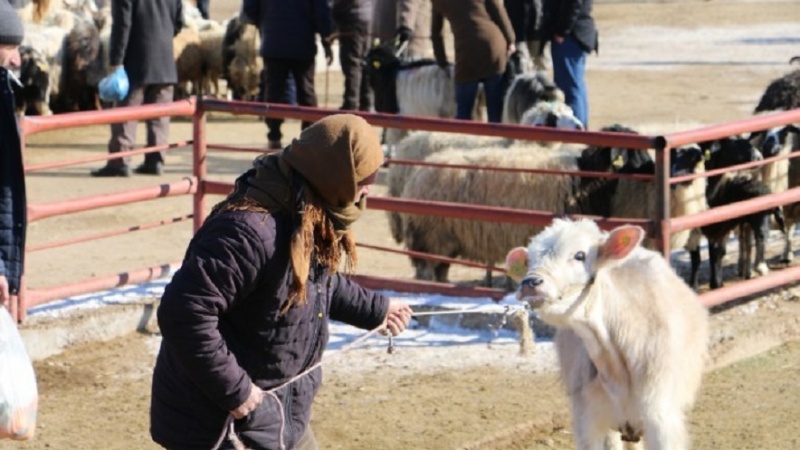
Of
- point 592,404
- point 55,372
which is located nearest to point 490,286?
point 55,372

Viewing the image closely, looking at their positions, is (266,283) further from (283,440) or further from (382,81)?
(382,81)

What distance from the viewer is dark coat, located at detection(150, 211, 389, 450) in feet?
13.4

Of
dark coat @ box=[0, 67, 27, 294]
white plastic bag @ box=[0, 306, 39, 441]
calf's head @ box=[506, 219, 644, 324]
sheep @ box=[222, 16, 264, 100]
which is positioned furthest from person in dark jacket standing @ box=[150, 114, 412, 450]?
sheep @ box=[222, 16, 264, 100]

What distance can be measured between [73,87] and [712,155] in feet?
31.1

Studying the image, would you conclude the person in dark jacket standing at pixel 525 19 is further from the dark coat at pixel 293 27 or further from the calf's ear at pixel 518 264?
the calf's ear at pixel 518 264

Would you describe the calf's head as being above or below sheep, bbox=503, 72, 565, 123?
below

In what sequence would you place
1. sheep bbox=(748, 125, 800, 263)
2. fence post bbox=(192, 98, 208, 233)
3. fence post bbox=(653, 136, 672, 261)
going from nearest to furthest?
fence post bbox=(653, 136, 672, 261)
fence post bbox=(192, 98, 208, 233)
sheep bbox=(748, 125, 800, 263)

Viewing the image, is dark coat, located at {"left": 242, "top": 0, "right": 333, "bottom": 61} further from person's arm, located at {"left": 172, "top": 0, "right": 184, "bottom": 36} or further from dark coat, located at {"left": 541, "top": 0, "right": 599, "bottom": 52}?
dark coat, located at {"left": 541, "top": 0, "right": 599, "bottom": 52}

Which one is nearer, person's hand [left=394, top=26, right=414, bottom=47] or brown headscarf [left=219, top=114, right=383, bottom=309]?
brown headscarf [left=219, top=114, right=383, bottom=309]

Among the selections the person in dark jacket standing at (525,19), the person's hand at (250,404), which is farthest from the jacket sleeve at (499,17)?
the person's hand at (250,404)

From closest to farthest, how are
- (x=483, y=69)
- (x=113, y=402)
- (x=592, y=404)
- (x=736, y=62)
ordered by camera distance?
(x=592, y=404) < (x=113, y=402) < (x=483, y=69) < (x=736, y=62)

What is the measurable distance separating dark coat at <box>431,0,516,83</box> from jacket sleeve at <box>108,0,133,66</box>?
252 cm

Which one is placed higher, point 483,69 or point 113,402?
→ point 483,69

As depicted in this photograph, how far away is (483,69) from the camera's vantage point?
12422mm
